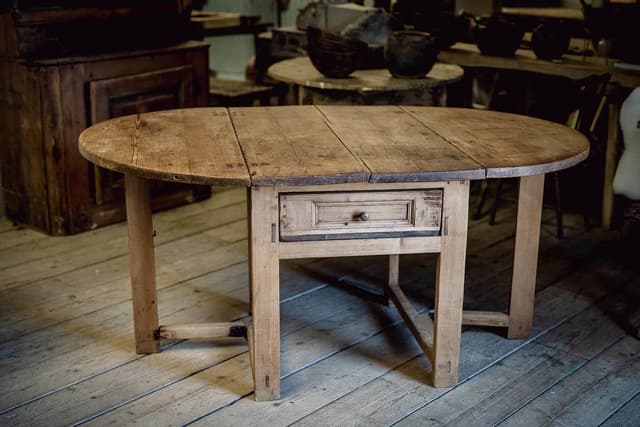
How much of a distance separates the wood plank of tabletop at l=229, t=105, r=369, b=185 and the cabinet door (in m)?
1.13

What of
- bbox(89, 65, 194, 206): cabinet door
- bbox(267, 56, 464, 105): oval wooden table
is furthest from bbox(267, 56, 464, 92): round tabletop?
bbox(89, 65, 194, 206): cabinet door

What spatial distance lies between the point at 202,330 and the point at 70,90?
1575mm

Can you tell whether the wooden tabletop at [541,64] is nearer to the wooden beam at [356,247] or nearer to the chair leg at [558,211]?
the chair leg at [558,211]

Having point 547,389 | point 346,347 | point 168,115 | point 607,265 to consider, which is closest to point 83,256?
point 168,115

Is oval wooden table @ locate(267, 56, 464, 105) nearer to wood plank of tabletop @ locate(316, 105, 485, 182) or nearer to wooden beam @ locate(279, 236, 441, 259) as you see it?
wood plank of tabletop @ locate(316, 105, 485, 182)

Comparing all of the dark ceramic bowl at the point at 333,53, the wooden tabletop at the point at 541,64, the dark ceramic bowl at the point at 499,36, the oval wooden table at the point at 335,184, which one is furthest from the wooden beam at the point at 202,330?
the dark ceramic bowl at the point at 499,36

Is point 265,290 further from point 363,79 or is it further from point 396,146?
point 363,79

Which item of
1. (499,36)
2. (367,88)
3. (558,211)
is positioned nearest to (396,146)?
(367,88)

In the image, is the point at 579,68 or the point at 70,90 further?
the point at 579,68

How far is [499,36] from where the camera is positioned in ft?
15.1

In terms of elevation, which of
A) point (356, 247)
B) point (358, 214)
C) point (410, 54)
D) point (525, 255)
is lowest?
point (525, 255)

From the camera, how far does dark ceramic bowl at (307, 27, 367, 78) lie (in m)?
3.72

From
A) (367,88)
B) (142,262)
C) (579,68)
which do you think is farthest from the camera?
(579,68)

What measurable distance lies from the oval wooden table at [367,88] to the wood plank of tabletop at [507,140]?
0.61m
